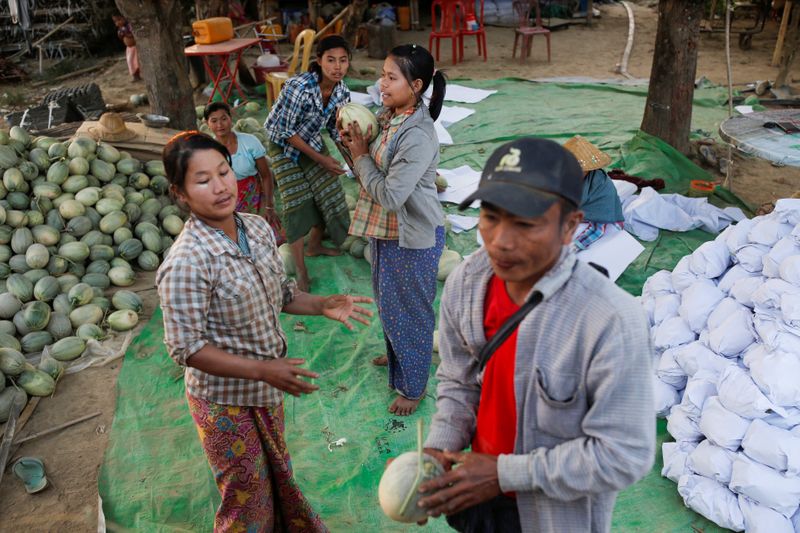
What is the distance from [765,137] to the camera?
449 centimetres

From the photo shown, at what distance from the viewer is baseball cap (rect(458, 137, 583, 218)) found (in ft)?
4.06

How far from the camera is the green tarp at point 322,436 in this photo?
2850 millimetres

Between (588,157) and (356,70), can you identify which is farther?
(356,70)

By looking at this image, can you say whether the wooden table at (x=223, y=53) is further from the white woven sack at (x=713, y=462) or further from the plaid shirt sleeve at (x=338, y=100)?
the white woven sack at (x=713, y=462)

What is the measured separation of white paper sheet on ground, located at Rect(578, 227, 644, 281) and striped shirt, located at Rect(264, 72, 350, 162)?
6.59 ft

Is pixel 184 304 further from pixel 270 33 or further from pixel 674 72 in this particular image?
pixel 270 33

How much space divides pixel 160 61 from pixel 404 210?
171 inches

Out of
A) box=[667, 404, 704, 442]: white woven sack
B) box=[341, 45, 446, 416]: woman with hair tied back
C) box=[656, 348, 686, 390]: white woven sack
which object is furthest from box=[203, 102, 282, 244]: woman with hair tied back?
box=[667, 404, 704, 442]: white woven sack

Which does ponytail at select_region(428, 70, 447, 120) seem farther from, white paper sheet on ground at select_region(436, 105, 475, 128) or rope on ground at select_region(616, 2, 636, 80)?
rope on ground at select_region(616, 2, 636, 80)

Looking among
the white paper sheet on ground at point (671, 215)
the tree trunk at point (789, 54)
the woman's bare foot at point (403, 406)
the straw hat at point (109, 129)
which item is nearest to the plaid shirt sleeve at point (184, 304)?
the woman's bare foot at point (403, 406)

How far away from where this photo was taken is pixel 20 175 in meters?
4.77

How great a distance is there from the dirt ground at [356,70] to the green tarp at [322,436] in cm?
14

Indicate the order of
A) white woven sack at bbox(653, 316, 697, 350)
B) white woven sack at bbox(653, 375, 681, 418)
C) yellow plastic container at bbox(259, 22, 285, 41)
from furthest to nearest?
yellow plastic container at bbox(259, 22, 285, 41) → white woven sack at bbox(653, 316, 697, 350) → white woven sack at bbox(653, 375, 681, 418)

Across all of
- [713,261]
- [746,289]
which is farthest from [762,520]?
[713,261]
